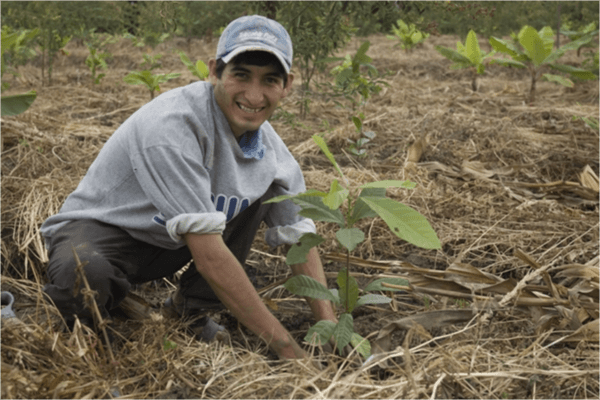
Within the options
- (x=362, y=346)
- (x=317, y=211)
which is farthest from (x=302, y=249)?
(x=362, y=346)

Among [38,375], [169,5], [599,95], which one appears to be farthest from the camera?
[599,95]

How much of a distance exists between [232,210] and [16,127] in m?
2.20

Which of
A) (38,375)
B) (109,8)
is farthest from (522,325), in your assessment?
(109,8)

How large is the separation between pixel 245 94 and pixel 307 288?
660 millimetres

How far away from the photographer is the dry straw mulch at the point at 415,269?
4.76 ft

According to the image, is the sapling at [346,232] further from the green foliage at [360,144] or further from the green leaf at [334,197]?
the green foliage at [360,144]

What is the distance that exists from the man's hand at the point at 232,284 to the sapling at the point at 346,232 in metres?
0.11

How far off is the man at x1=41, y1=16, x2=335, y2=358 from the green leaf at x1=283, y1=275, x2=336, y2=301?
0.11 meters

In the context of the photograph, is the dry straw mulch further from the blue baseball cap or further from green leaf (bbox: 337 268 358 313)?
the blue baseball cap

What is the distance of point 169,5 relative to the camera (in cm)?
232

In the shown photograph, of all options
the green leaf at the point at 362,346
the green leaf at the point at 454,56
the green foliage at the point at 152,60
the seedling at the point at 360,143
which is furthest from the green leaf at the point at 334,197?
the green leaf at the point at 454,56

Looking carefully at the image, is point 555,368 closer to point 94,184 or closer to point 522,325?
point 522,325

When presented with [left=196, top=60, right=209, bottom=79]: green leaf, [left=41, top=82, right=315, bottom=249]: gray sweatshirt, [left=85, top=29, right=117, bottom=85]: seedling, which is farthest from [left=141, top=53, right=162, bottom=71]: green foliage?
[left=41, top=82, right=315, bottom=249]: gray sweatshirt

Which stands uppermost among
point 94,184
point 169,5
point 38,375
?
point 169,5
